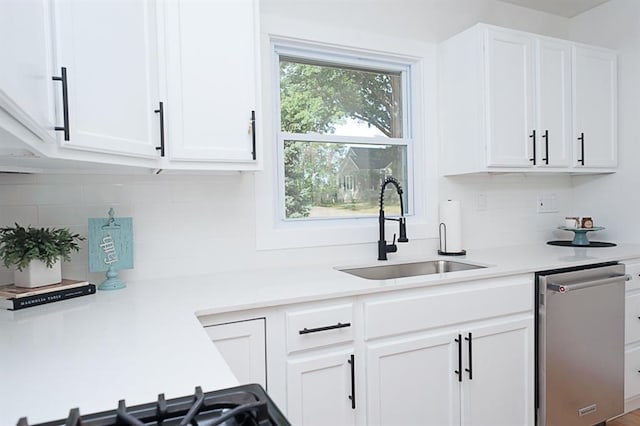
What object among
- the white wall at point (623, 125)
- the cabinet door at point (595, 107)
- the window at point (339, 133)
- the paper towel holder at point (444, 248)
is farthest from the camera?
the white wall at point (623, 125)

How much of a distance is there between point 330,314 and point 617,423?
6.54ft

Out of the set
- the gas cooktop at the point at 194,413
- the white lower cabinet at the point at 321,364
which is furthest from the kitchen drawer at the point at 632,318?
the gas cooktop at the point at 194,413

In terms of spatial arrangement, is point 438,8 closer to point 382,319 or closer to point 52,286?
point 382,319

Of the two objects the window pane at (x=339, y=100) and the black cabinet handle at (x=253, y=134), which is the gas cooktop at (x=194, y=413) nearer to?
the black cabinet handle at (x=253, y=134)

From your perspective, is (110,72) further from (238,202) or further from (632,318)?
(632,318)

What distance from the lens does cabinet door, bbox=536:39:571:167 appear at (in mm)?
2529

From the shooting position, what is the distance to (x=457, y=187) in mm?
2674

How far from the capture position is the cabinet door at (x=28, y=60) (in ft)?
2.02

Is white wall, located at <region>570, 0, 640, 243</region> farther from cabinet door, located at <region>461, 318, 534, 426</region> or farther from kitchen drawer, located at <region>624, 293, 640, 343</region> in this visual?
cabinet door, located at <region>461, 318, 534, 426</region>

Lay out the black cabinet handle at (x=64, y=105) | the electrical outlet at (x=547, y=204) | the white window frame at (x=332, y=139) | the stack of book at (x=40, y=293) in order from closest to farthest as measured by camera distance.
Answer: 1. the black cabinet handle at (x=64, y=105)
2. the stack of book at (x=40, y=293)
3. the white window frame at (x=332, y=139)
4. the electrical outlet at (x=547, y=204)

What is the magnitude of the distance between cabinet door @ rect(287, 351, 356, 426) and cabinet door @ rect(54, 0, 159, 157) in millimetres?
985

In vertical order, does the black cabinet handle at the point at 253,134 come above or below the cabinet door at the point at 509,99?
below

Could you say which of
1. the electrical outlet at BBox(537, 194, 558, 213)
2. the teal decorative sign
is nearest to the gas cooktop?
the teal decorative sign

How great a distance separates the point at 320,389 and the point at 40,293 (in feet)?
3.46
